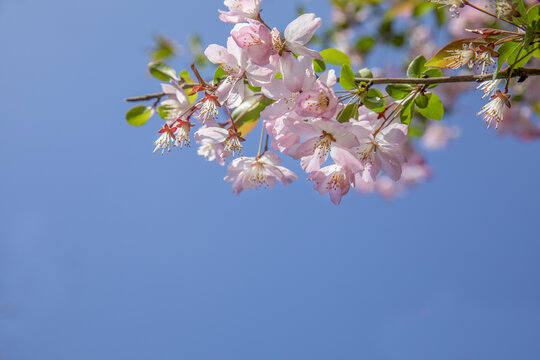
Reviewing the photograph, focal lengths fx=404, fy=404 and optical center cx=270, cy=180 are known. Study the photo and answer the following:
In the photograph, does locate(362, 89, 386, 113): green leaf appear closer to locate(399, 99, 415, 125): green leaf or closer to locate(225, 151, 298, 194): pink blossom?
locate(399, 99, 415, 125): green leaf

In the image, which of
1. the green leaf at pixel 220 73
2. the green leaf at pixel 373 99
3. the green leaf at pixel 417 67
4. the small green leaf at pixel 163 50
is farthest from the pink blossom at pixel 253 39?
the small green leaf at pixel 163 50

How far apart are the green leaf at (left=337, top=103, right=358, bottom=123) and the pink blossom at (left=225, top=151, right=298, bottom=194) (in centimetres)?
22

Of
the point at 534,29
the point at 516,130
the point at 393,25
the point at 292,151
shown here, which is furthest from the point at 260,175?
the point at 516,130

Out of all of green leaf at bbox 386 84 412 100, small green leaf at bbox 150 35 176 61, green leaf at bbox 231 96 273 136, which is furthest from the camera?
small green leaf at bbox 150 35 176 61

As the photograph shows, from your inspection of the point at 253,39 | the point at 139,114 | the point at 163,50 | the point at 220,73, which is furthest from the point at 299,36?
the point at 163,50

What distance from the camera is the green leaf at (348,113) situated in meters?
0.82

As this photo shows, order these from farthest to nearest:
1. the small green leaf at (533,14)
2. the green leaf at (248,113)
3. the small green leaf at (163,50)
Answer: the small green leaf at (163,50) → the green leaf at (248,113) → the small green leaf at (533,14)

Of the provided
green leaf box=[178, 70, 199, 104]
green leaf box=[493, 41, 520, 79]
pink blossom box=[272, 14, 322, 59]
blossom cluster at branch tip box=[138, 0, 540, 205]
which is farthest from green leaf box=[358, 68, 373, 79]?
green leaf box=[178, 70, 199, 104]

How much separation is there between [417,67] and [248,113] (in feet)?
1.29

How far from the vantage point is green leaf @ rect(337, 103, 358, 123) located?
82 centimetres

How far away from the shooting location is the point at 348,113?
2.70 ft

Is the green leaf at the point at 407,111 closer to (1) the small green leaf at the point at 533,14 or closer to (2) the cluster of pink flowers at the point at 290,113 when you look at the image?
(2) the cluster of pink flowers at the point at 290,113

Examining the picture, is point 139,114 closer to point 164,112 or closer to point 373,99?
point 164,112

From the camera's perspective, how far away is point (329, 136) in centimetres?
81
